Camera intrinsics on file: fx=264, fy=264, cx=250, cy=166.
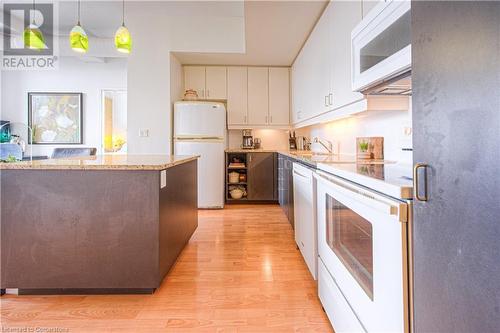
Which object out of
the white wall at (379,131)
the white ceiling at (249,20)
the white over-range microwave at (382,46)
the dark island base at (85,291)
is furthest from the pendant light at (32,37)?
the white wall at (379,131)

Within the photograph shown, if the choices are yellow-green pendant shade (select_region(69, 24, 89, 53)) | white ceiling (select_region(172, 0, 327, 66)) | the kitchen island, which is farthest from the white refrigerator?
the kitchen island

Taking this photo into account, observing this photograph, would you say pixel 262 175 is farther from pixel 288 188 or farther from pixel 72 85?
pixel 72 85

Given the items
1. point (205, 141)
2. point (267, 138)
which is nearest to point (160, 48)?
point (205, 141)

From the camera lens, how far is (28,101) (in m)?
5.09

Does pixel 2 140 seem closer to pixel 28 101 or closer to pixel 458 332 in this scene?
pixel 28 101

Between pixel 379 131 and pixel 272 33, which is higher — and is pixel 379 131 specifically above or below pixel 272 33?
below

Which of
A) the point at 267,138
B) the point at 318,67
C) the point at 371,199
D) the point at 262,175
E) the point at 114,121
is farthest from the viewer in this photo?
the point at 114,121

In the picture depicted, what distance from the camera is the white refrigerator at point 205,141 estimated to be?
4.01m

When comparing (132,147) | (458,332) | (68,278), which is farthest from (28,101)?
(458,332)

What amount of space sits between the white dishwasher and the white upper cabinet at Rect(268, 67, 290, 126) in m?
2.49

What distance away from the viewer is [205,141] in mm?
4090

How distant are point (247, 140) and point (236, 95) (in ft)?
2.64

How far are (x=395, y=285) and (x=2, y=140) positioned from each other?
6054 mm

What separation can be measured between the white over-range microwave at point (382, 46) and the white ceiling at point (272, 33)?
139 centimetres
